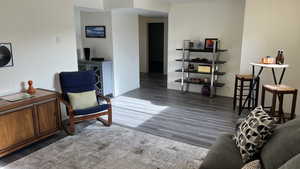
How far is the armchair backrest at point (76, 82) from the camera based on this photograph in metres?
3.86

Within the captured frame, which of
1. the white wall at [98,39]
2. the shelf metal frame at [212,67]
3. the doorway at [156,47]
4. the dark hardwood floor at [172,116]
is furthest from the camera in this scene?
the doorway at [156,47]

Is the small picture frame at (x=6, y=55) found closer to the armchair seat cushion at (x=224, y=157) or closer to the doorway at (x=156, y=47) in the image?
the armchair seat cushion at (x=224, y=157)

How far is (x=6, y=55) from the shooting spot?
10.4 feet

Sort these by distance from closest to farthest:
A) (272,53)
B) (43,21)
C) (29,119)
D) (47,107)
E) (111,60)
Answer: (29,119), (47,107), (43,21), (272,53), (111,60)

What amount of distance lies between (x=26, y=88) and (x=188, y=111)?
9.68 feet

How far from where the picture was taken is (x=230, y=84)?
18.6 feet

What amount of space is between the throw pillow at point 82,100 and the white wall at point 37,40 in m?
0.53

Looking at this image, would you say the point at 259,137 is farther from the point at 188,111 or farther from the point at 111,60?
the point at 111,60

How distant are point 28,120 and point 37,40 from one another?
1.31 meters

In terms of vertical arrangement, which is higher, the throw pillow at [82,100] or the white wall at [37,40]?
the white wall at [37,40]

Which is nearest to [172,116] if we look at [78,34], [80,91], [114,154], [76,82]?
[114,154]

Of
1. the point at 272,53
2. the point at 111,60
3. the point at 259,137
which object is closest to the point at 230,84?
the point at 272,53

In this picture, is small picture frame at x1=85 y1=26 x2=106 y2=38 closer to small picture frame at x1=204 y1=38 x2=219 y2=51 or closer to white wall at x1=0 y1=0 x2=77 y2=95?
white wall at x1=0 y1=0 x2=77 y2=95

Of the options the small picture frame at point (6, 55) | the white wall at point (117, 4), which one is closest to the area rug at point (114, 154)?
Answer: the small picture frame at point (6, 55)
